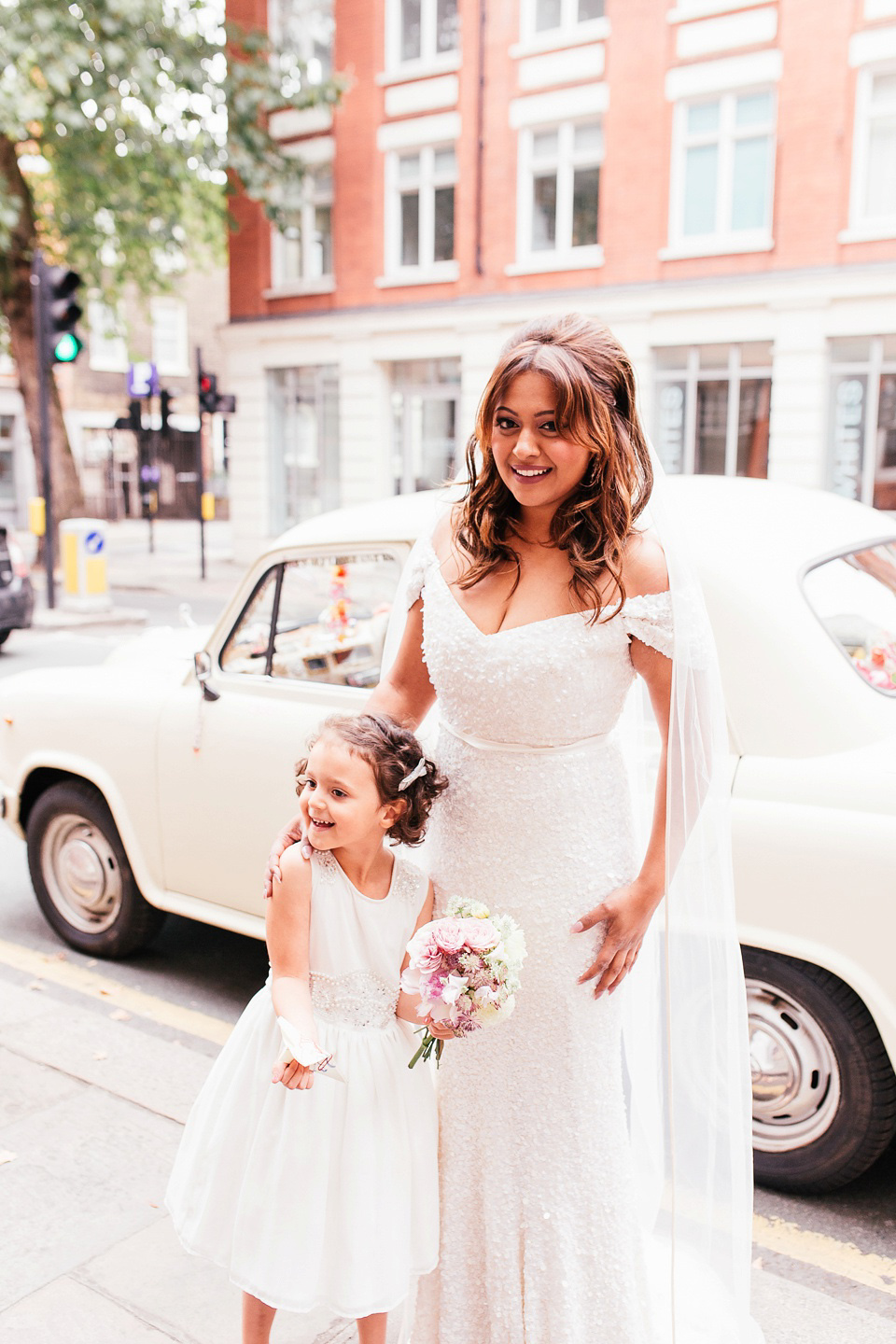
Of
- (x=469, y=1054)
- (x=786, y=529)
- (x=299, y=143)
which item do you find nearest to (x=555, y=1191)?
(x=469, y=1054)

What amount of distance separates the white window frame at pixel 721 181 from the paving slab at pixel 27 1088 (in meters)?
16.4

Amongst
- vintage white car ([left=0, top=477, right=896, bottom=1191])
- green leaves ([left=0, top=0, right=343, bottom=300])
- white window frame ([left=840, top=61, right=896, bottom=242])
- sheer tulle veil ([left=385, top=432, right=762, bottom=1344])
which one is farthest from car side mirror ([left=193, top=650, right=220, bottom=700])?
white window frame ([left=840, top=61, right=896, bottom=242])

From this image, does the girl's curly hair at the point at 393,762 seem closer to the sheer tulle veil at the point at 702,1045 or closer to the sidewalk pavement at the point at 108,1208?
Answer: the sheer tulle veil at the point at 702,1045

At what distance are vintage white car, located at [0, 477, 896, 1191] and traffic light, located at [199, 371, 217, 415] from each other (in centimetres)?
1464

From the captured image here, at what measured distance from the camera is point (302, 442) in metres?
22.8

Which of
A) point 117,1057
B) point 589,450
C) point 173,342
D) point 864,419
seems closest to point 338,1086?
point 589,450

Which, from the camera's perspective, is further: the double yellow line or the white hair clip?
the double yellow line

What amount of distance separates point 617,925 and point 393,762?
51 centimetres

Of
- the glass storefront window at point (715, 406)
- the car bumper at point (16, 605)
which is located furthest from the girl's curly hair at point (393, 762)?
the glass storefront window at point (715, 406)

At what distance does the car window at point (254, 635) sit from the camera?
400cm

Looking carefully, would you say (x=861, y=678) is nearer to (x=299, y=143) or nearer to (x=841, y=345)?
(x=841, y=345)

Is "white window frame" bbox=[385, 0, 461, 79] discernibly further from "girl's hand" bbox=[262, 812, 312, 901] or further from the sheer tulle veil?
"girl's hand" bbox=[262, 812, 312, 901]

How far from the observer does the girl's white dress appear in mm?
2061

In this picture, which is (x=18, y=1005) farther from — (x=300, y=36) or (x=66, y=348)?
(x=300, y=36)
